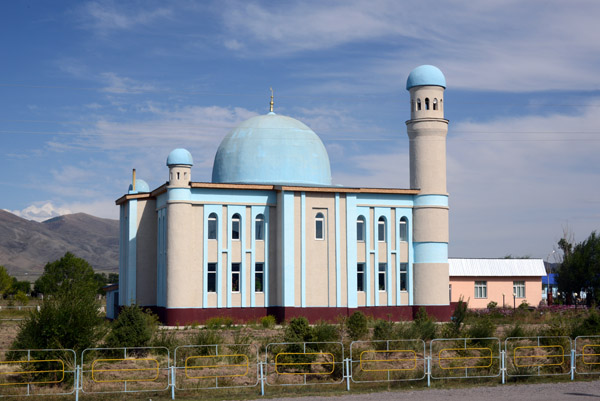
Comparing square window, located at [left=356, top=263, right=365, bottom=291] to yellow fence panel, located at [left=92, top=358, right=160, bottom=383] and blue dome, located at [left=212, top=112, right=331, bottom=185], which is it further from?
yellow fence panel, located at [left=92, top=358, right=160, bottom=383]

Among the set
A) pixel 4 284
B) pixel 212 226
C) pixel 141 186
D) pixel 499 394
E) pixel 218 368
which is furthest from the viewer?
pixel 4 284

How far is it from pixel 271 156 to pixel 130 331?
1962cm

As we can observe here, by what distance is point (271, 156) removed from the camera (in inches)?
1705

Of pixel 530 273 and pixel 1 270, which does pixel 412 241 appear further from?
pixel 1 270

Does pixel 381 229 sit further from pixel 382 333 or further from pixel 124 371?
pixel 124 371

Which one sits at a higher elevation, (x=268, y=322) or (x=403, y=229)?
(x=403, y=229)

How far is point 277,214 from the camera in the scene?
40.5 meters

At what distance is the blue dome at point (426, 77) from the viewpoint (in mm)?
43250

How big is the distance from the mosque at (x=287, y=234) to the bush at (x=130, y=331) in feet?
40.0

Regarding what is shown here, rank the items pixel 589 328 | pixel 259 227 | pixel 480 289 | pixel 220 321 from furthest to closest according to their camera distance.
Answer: pixel 480 289 < pixel 259 227 < pixel 220 321 < pixel 589 328

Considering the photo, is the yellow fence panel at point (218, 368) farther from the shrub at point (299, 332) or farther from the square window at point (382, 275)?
the square window at point (382, 275)

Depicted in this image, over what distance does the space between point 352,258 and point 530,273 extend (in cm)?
2055

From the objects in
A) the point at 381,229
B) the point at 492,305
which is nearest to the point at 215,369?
the point at 381,229

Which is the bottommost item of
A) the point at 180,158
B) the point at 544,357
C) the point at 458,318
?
the point at 544,357
